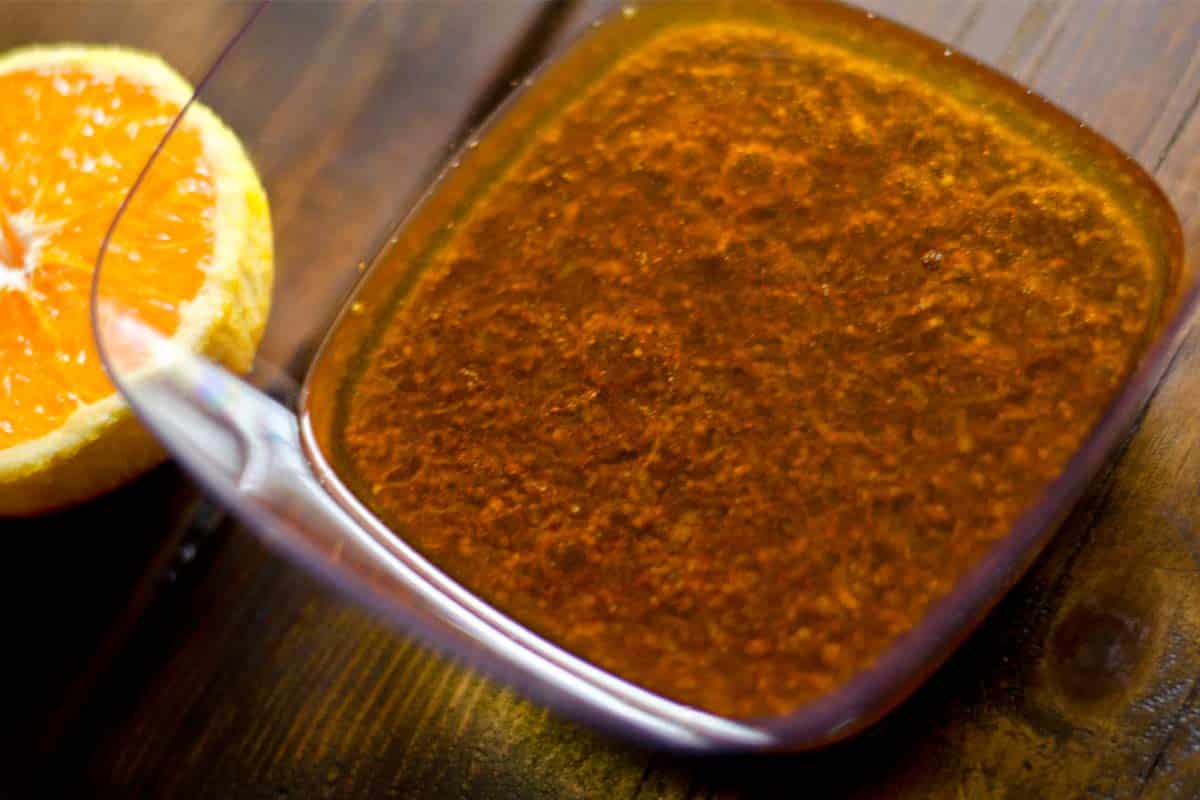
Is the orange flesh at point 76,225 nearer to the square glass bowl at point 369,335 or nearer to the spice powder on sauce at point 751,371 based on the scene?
→ the square glass bowl at point 369,335

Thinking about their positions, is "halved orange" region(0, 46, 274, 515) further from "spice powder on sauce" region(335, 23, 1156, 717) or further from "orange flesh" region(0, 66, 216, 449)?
"spice powder on sauce" region(335, 23, 1156, 717)

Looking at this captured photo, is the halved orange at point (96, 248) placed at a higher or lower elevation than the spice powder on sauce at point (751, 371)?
lower

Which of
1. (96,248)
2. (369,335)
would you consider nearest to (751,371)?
(369,335)

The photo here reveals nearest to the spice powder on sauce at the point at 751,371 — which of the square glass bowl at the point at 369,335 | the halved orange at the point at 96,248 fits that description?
the square glass bowl at the point at 369,335

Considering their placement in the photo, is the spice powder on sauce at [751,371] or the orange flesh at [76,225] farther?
the orange flesh at [76,225]

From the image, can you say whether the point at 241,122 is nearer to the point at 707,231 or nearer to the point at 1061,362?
the point at 707,231

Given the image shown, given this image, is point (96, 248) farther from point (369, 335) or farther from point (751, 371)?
point (751, 371)

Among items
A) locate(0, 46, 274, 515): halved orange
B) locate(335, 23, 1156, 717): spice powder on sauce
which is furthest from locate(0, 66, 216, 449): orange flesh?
locate(335, 23, 1156, 717): spice powder on sauce

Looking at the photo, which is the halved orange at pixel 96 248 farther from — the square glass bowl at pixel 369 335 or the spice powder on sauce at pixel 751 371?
the spice powder on sauce at pixel 751 371
